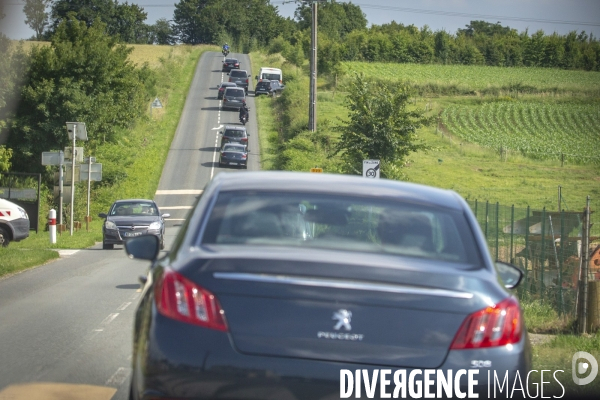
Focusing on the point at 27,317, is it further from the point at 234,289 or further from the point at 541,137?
the point at 541,137

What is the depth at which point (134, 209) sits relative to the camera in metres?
25.3

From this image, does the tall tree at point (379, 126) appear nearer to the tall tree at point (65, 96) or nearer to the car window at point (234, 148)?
the tall tree at point (65, 96)

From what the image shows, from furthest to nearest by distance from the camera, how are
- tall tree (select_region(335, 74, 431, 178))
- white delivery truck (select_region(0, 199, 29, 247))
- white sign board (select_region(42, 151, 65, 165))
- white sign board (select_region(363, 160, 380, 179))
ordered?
white sign board (select_region(42, 151, 65, 165))
tall tree (select_region(335, 74, 431, 178))
white sign board (select_region(363, 160, 380, 179))
white delivery truck (select_region(0, 199, 29, 247))

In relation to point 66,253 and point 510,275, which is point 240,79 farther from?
point 510,275

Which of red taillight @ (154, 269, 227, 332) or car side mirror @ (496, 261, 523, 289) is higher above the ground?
red taillight @ (154, 269, 227, 332)

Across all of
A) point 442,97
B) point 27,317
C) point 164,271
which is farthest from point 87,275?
point 442,97

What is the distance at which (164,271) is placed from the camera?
13.1 ft

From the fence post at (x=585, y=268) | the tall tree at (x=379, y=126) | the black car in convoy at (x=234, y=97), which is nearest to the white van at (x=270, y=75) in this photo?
the black car in convoy at (x=234, y=97)

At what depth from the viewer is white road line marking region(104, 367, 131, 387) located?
7.03 meters

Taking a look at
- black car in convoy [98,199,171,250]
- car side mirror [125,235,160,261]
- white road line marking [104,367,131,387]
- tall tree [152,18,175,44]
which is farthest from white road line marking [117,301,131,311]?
tall tree [152,18,175,44]

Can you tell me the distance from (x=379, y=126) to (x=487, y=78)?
71.3m

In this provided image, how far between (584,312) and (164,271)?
7.60m

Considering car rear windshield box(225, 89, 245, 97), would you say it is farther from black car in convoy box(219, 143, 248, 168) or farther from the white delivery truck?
the white delivery truck

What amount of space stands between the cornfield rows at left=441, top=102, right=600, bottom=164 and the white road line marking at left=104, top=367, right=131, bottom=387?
5214 centimetres
